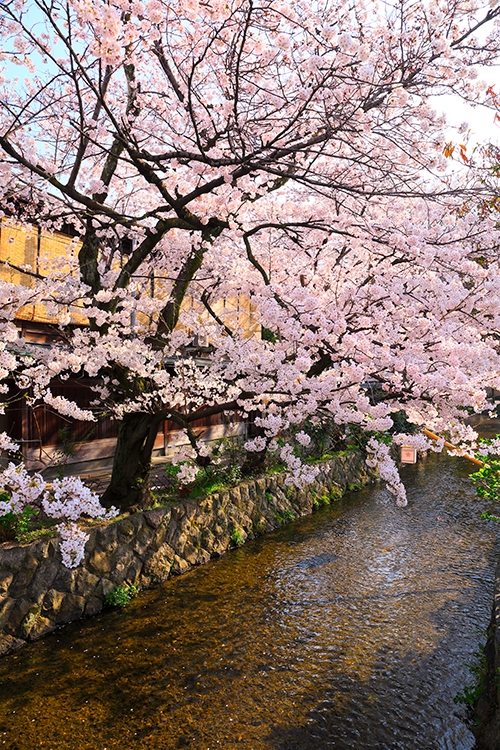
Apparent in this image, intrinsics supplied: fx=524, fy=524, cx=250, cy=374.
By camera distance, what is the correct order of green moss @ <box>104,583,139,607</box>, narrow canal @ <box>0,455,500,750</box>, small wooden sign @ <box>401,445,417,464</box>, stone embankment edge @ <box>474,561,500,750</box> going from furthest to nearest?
small wooden sign @ <box>401,445,417,464</box>, green moss @ <box>104,583,139,607</box>, narrow canal @ <box>0,455,500,750</box>, stone embankment edge @ <box>474,561,500,750</box>

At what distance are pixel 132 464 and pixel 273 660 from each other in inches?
188

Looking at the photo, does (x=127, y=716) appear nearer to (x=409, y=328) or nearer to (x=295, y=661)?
(x=295, y=661)

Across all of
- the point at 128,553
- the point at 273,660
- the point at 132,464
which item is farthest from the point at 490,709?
the point at 132,464

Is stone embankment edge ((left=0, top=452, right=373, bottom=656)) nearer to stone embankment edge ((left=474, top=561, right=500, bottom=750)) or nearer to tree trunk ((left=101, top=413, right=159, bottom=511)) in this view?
tree trunk ((left=101, top=413, right=159, bottom=511))

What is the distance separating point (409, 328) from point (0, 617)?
7.29 meters

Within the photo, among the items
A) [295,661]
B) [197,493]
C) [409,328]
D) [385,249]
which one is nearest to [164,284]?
[197,493]

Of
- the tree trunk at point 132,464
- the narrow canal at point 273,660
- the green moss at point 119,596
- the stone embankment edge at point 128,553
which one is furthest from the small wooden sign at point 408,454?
the green moss at point 119,596

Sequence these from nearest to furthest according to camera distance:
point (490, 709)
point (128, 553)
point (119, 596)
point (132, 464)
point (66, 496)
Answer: point (490, 709) < point (66, 496) < point (119, 596) < point (128, 553) < point (132, 464)

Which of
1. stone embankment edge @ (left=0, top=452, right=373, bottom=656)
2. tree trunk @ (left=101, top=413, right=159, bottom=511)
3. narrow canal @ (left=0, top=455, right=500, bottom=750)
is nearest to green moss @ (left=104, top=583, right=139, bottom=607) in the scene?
stone embankment edge @ (left=0, top=452, right=373, bottom=656)

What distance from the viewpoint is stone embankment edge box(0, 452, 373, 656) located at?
306 inches

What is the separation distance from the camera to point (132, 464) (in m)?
10.5

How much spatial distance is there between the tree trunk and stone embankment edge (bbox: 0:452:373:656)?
55 cm

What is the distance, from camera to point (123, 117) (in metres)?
8.26

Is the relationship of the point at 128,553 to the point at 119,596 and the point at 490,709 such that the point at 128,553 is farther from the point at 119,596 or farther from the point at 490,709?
the point at 490,709
